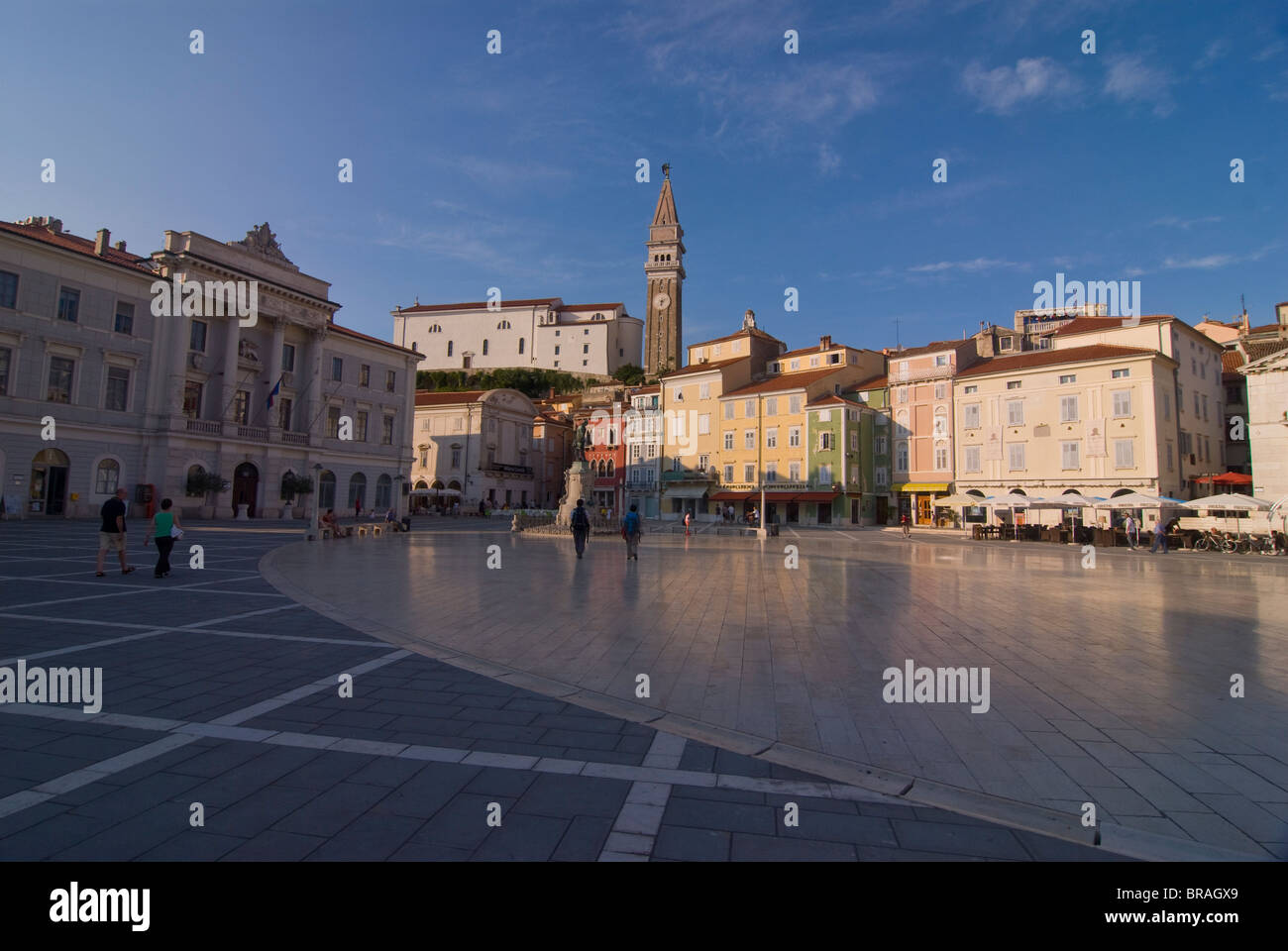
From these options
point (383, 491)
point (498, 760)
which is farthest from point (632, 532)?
point (383, 491)

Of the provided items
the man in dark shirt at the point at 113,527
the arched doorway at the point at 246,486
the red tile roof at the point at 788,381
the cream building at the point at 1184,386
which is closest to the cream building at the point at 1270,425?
the cream building at the point at 1184,386

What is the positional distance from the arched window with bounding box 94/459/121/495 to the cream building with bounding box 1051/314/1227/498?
58816mm

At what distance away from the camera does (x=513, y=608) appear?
10.5 m

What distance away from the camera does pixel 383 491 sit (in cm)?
5044

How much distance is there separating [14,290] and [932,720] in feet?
137

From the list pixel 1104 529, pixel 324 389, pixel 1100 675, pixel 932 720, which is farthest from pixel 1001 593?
pixel 324 389

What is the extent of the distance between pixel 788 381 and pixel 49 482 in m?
48.9

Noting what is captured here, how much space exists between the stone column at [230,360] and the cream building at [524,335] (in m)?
69.1

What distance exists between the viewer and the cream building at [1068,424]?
39781 mm

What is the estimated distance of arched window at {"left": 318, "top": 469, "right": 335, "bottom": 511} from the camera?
4553 cm

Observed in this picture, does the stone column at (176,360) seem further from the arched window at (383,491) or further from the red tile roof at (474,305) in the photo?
the red tile roof at (474,305)

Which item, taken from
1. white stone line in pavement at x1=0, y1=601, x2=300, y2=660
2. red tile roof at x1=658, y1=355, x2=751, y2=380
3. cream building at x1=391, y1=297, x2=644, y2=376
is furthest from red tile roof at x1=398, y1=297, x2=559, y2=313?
white stone line in pavement at x1=0, y1=601, x2=300, y2=660

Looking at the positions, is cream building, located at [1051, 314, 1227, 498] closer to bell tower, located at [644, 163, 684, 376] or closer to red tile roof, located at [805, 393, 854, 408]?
red tile roof, located at [805, 393, 854, 408]
